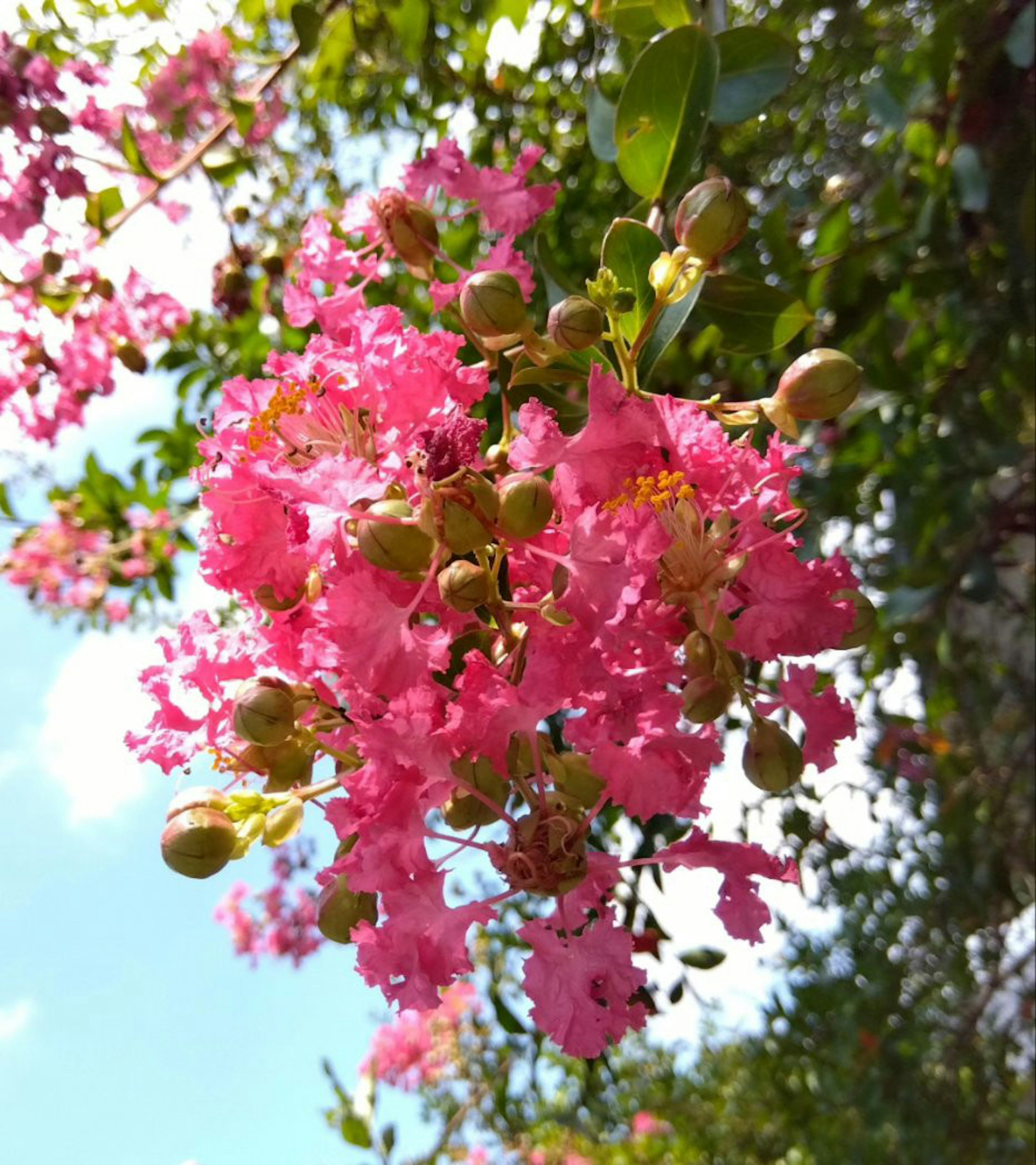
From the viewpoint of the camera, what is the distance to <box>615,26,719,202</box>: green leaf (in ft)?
2.77

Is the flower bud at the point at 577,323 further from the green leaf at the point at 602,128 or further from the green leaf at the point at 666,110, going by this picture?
the green leaf at the point at 602,128

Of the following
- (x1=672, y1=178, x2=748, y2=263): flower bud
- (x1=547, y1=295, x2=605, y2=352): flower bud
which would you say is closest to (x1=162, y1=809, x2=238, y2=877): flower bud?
(x1=547, y1=295, x2=605, y2=352): flower bud

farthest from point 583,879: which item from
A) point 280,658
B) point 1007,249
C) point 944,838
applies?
point 944,838

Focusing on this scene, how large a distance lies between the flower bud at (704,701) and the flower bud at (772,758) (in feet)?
0.22

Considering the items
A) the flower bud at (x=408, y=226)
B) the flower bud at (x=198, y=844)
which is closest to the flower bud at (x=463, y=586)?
the flower bud at (x=198, y=844)

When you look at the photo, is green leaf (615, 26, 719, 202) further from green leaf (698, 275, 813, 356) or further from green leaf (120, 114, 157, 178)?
green leaf (120, 114, 157, 178)

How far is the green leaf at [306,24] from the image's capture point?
127cm

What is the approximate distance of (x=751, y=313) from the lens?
0.90 meters

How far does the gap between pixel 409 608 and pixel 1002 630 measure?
3.36 m

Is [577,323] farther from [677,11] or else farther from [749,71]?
[749,71]

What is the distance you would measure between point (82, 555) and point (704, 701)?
1950 mm

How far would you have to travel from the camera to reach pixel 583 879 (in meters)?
Result: 0.61

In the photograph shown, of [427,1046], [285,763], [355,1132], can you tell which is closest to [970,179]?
[285,763]

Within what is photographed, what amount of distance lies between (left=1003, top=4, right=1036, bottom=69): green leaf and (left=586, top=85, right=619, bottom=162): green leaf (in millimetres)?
796
